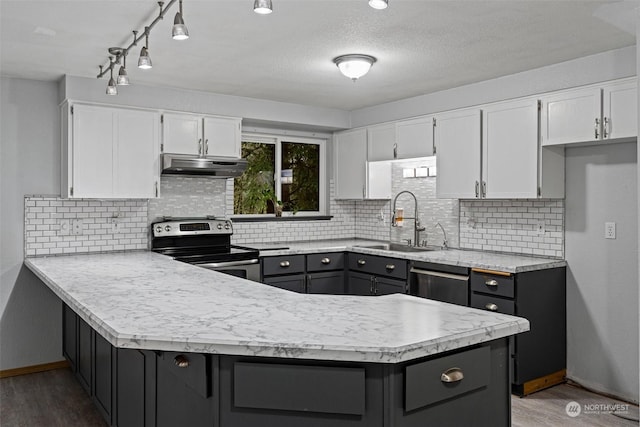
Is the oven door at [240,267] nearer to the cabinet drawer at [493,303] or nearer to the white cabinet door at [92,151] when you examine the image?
the white cabinet door at [92,151]

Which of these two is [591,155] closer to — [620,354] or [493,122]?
Result: [493,122]

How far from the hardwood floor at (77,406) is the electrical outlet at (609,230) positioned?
115cm

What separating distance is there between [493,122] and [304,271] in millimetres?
2102

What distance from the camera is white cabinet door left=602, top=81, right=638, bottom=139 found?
133 inches

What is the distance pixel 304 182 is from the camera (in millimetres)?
5949

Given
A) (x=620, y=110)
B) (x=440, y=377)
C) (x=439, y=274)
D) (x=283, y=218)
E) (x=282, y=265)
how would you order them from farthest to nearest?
(x=283, y=218) → (x=282, y=265) → (x=439, y=274) → (x=620, y=110) → (x=440, y=377)

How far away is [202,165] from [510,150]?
8.27 feet

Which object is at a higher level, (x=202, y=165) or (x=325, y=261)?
(x=202, y=165)

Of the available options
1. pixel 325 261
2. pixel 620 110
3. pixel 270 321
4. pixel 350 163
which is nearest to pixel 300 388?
pixel 270 321

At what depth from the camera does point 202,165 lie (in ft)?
14.7

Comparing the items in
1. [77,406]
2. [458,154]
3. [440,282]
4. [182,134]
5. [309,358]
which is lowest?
[77,406]

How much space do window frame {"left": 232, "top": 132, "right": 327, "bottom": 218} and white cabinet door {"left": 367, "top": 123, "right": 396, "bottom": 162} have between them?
0.78m

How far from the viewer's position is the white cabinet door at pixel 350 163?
5562mm

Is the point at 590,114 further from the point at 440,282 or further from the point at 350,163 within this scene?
the point at 350,163
